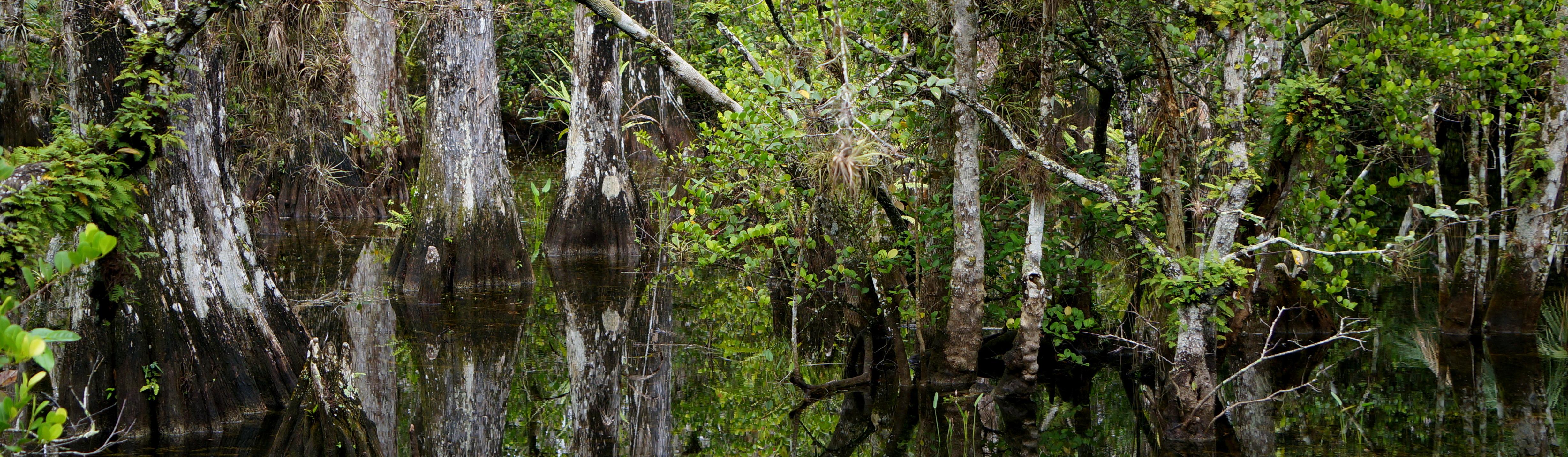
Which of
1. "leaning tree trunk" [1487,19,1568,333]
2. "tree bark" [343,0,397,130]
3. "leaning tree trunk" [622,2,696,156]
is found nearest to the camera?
"leaning tree trunk" [1487,19,1568,333]

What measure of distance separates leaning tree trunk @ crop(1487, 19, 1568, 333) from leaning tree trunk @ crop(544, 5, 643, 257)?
770 cm

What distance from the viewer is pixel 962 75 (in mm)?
6184

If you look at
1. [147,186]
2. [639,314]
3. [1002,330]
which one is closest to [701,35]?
[639,314]

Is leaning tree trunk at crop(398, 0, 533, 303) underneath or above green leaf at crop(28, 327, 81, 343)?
above

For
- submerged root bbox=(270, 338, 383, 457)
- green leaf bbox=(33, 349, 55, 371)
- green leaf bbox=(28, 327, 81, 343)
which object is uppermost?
green leaf bbox=(28, 327, 81, 343)

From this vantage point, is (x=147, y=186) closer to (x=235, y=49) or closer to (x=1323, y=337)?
(x=235, y=49)

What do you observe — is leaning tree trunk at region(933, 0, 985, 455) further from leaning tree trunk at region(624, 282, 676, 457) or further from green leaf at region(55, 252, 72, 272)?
green leaf at region(55, 252, 72, 272)

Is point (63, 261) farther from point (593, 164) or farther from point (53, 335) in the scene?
point (593, 164)

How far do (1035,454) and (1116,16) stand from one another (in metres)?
2.42

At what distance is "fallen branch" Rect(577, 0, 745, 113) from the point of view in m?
5.79

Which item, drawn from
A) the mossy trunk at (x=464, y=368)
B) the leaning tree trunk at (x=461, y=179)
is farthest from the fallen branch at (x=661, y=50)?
the leaning tree trunk at (x=461, y=179)

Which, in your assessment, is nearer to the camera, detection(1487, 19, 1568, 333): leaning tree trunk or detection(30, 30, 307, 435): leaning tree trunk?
detection(30, 30, 307, 435): leaning tree trunk

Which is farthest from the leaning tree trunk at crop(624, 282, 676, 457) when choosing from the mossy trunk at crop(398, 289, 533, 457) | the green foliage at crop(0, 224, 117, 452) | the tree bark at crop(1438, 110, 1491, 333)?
the tree bark at crop(1438, 110, 1491, 333)

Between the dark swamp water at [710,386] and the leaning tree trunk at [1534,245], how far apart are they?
0.71ft
